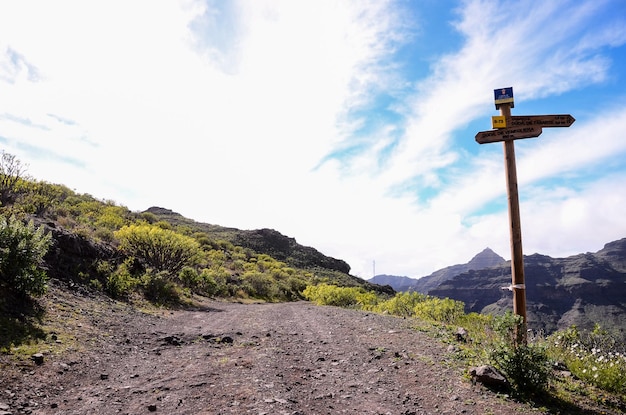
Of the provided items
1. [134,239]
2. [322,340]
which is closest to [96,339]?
[322,340]

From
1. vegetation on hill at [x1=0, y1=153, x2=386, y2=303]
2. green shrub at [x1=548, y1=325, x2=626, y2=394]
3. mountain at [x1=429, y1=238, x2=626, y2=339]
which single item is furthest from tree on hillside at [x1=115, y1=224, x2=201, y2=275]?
mountain at [x1=429, y1=238, x2=626, y2=339]

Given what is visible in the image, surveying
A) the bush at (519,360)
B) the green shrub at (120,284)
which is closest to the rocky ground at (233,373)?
the bush at (519,360)

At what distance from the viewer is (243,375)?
6121 millimetres

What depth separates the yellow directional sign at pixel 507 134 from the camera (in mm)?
6797

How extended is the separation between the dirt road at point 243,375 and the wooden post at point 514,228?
1.76m

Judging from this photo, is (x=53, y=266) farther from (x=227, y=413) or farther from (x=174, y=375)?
(x=227, y=413)

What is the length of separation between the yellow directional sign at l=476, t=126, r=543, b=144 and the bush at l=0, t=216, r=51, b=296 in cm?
1078

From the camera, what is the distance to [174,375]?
620cm

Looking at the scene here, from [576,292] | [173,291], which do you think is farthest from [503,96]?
[576,292]

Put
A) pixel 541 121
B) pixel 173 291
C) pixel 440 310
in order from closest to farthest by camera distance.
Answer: pixel 541 121 → pixel 440 310 → pixel 173 291

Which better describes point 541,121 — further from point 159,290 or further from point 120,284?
point 159,290

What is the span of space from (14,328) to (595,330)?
12143 mm

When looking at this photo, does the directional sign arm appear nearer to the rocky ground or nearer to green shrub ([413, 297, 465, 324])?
the rocky ground

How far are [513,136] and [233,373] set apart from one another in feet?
23.1
